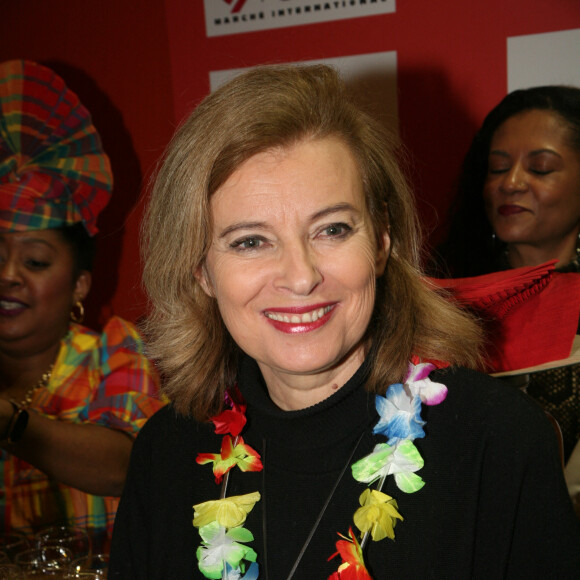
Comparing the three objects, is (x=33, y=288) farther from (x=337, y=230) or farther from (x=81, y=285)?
(x=337, y=230)

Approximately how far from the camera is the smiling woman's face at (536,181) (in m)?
2.17

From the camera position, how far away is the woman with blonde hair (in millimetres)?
1185

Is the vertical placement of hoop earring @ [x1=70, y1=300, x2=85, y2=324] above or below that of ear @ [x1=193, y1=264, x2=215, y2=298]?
below

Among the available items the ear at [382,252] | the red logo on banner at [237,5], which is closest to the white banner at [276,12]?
the red logo on banner at [237,5]

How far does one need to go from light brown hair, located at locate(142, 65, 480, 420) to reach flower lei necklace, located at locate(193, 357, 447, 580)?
0.21 feet

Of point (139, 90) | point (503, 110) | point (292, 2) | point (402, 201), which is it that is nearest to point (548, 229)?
point (503, 110)

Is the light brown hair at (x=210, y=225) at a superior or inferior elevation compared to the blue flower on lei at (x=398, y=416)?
superior

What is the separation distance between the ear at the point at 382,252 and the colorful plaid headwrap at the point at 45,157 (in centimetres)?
112

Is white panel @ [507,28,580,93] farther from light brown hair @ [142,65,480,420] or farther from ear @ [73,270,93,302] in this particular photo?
ear @ [73,270,93,302]

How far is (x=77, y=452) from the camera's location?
6.18 ft

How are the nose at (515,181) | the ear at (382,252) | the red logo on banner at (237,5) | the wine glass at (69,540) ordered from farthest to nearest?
1. the red logo on banner at (237,5)
2. the nose at (515,181)
3. the wine glass at (69,540)
4. the ear at (382,252)

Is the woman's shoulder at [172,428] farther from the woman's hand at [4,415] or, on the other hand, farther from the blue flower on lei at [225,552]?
the woman's hand at [4,415]

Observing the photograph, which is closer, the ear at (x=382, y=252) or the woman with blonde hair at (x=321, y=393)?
the woman with blonde hair at (x=321, y=393)

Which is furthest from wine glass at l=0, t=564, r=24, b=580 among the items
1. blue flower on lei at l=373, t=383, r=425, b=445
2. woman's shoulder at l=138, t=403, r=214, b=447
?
blue flower on lei at l=373, t=383, r=425, b=445
